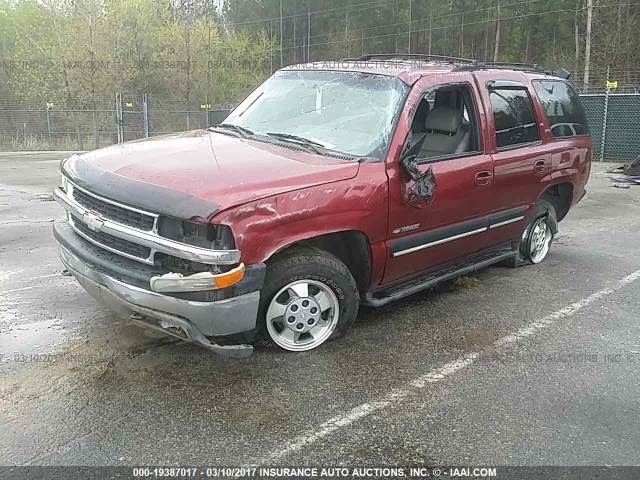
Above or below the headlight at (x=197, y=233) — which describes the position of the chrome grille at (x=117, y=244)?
below

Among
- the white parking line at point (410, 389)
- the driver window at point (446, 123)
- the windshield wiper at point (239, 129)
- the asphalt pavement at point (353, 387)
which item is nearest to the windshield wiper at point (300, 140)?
the windshield wiper at point (239, 129)

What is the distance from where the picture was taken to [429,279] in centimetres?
472

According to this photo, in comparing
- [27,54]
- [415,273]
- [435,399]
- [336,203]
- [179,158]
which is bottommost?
[435,399]

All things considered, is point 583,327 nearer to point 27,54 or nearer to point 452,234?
point 452,234

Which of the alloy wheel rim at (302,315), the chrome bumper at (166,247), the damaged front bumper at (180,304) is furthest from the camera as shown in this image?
the alloy wheel rim at (302,315)

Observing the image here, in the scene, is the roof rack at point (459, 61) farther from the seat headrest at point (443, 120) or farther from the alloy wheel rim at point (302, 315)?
the alloy wheel rim at point (302, 315)

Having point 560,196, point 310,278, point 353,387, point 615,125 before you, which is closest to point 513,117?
point 560,196

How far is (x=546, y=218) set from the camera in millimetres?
6211

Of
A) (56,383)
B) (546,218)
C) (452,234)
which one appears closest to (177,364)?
(56,383)

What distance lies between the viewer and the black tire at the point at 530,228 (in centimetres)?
600

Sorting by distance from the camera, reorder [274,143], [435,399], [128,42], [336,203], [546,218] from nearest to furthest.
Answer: [435,399] → [336,203] → [274,143] → [546,218] → [128,42]

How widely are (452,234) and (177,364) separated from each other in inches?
93.1

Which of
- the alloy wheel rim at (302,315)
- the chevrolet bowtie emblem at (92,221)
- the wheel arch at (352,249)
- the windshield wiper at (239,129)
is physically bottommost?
the alloy wheel rim at (302,315)

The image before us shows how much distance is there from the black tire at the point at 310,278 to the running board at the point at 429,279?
276 mm
